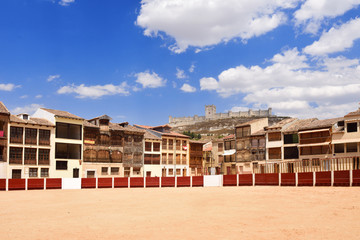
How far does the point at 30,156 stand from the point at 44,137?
10.5 feet

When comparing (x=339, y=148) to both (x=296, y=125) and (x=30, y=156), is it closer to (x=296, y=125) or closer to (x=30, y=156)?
(x=296, y=125)

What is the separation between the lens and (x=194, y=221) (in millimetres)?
16922

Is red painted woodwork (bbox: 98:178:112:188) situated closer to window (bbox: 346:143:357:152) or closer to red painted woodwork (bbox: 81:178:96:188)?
red painted woodwork (bbox: 81:178:96:188)

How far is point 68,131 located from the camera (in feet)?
189

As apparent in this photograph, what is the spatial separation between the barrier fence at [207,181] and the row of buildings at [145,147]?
759 cm

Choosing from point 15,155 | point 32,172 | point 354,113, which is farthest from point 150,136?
point 354,113

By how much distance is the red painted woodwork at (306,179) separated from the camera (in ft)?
121

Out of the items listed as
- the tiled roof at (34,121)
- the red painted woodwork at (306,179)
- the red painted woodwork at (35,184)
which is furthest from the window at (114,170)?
the red painted woodwork at (306,179)

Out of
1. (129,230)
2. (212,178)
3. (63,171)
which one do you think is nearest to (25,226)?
(129,230)

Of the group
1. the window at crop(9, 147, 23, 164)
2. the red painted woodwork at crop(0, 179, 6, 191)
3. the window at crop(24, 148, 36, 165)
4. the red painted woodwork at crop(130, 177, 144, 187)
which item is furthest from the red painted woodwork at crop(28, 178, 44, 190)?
the red painted woodwork at crop(130, 177, 144, 187)

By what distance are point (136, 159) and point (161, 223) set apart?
1969 inches

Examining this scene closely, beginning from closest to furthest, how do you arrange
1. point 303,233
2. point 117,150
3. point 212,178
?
1. point 303,233
2. point 212,178
3. point 117,150

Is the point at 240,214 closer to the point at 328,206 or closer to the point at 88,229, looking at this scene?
the point at 328,206

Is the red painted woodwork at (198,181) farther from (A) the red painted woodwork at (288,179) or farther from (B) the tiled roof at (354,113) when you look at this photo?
(B) the tiled roof at (354,113)
